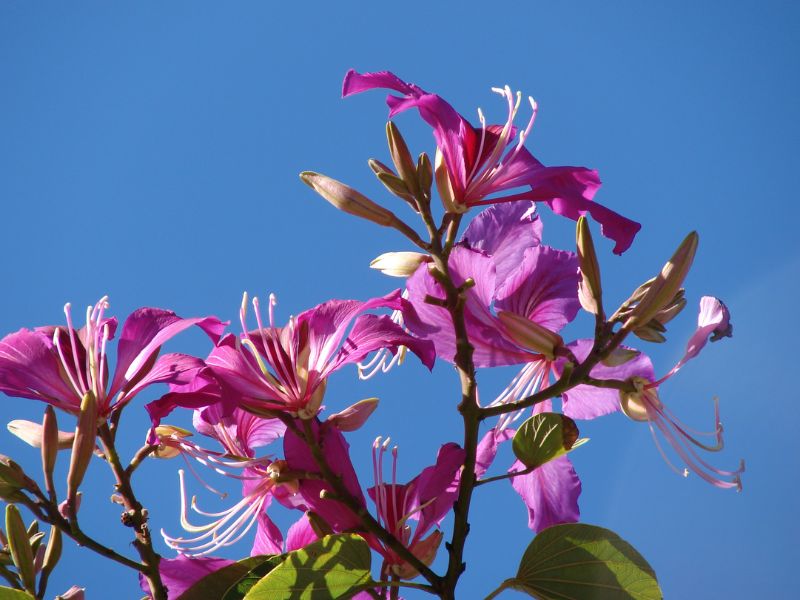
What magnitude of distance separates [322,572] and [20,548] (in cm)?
21

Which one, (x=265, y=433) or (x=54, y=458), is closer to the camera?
(x=54, y=458)

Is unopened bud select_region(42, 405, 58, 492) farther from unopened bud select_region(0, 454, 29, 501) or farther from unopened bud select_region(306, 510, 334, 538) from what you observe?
unopened bud select_region(306, 510, 334, 538)

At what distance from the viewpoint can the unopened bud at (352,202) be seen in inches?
24.3

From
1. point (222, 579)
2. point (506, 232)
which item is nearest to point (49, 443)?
point (222, 579)

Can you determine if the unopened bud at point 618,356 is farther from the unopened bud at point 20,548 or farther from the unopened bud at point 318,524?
the unopened bud at point 20,548

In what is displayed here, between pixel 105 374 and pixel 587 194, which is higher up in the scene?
pixel 587 194

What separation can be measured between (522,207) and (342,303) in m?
0.17

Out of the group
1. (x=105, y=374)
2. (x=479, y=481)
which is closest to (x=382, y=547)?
(x=479, y=481)

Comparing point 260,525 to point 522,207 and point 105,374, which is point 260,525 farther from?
point 522,207

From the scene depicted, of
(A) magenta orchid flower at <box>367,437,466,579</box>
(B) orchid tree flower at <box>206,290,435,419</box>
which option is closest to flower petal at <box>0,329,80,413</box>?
(B) orchid tree flower at <box>206,290,435,419</box>

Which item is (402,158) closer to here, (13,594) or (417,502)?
(417,502)

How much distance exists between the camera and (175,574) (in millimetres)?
684

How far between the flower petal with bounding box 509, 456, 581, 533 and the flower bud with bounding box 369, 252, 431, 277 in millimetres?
212

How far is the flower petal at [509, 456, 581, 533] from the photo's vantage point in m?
0.74
